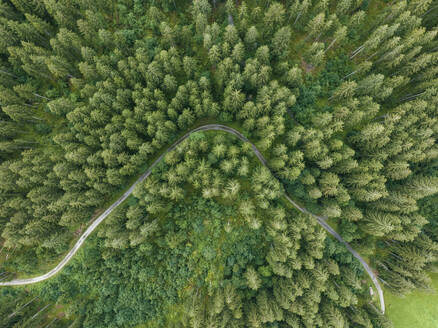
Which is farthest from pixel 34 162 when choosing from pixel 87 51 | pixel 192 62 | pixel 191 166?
pixel 192 62

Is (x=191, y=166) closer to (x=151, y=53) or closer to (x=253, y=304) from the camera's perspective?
(x=151, y=53)

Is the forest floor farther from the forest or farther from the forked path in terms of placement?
the forest

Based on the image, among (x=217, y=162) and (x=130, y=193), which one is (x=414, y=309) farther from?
(x=130, y=193)

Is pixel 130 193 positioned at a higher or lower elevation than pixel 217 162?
lower

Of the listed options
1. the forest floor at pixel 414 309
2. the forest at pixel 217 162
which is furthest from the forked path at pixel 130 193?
the forest floor at pixel 414 309

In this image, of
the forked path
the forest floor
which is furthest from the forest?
the forest floor

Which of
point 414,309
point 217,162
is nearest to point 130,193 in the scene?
point 217,162
